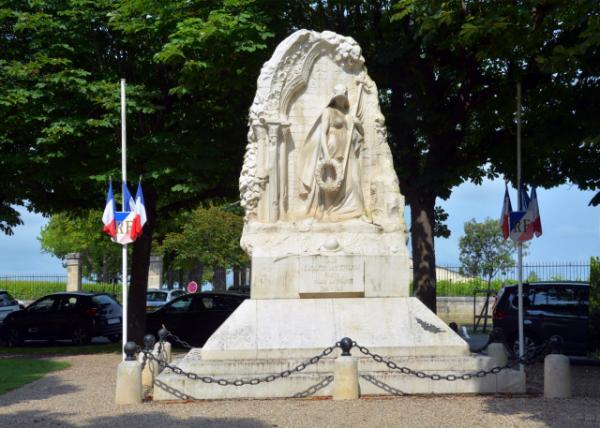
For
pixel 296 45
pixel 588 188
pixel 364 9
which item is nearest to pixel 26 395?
pixel 296 45

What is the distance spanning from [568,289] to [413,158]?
4.37 meters

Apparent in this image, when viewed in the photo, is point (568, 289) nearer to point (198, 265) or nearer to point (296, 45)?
point (296, 45)

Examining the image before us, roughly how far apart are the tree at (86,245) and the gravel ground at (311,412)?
2850 cm

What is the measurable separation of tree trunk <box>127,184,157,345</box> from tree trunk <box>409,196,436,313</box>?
6273mm

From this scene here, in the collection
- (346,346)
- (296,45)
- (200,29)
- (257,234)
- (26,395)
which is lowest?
(26,395)

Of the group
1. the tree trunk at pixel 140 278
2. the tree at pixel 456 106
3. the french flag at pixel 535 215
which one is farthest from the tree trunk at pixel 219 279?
the french flag at pixel 535 215

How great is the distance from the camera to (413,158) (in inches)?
771

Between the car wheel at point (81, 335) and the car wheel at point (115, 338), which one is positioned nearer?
the car wheel at point (81, 335)

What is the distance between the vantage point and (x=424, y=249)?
1914cm

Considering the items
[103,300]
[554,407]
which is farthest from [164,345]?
[103,300]

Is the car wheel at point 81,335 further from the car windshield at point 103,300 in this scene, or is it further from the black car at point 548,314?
the black car at point 548,314

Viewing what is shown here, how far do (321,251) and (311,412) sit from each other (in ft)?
10.6

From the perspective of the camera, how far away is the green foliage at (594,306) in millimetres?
14492

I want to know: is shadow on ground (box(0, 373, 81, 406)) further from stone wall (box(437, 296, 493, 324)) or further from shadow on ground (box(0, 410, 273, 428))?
stone wall (box(437, 296, 493, 324))
